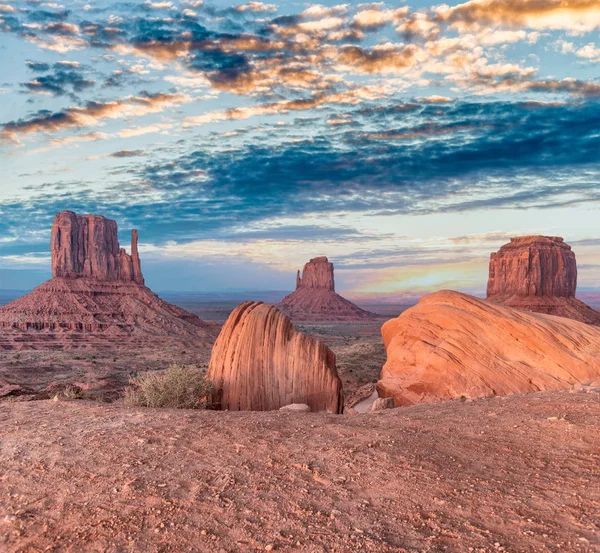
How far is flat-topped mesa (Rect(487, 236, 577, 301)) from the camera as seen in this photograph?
97188 mm

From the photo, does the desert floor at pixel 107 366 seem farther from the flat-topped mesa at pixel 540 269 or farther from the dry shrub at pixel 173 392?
the flat-topped mesa at pixel 540 269

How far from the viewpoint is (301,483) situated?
22.3 ft

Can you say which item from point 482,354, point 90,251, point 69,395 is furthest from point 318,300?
point 69,395

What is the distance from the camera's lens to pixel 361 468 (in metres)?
7.28

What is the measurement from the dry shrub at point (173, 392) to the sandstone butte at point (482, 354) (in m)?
7.08

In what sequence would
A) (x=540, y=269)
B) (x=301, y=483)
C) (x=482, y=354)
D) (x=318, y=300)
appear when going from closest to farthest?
1. (x=301, y=483)
2. (x=482, y=354)
3. (x=540, y=269)
4. (x=318, y=300)


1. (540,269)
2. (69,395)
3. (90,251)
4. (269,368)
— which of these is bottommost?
(69,395)

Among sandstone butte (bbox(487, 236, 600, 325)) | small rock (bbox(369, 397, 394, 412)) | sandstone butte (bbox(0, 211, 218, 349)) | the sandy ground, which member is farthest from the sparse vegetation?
sandstone butte (bbox(487, 236, 600, 325))

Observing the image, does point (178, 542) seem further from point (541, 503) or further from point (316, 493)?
point (541, 503)

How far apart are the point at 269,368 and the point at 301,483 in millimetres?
8710

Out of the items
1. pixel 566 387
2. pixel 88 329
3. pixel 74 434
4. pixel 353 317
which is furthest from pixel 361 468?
pixel 353 317

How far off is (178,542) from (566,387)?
41.8ft

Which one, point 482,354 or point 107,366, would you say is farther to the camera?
point 107,366

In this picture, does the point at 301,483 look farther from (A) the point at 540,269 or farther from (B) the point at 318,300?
(B) the point at 318,300
